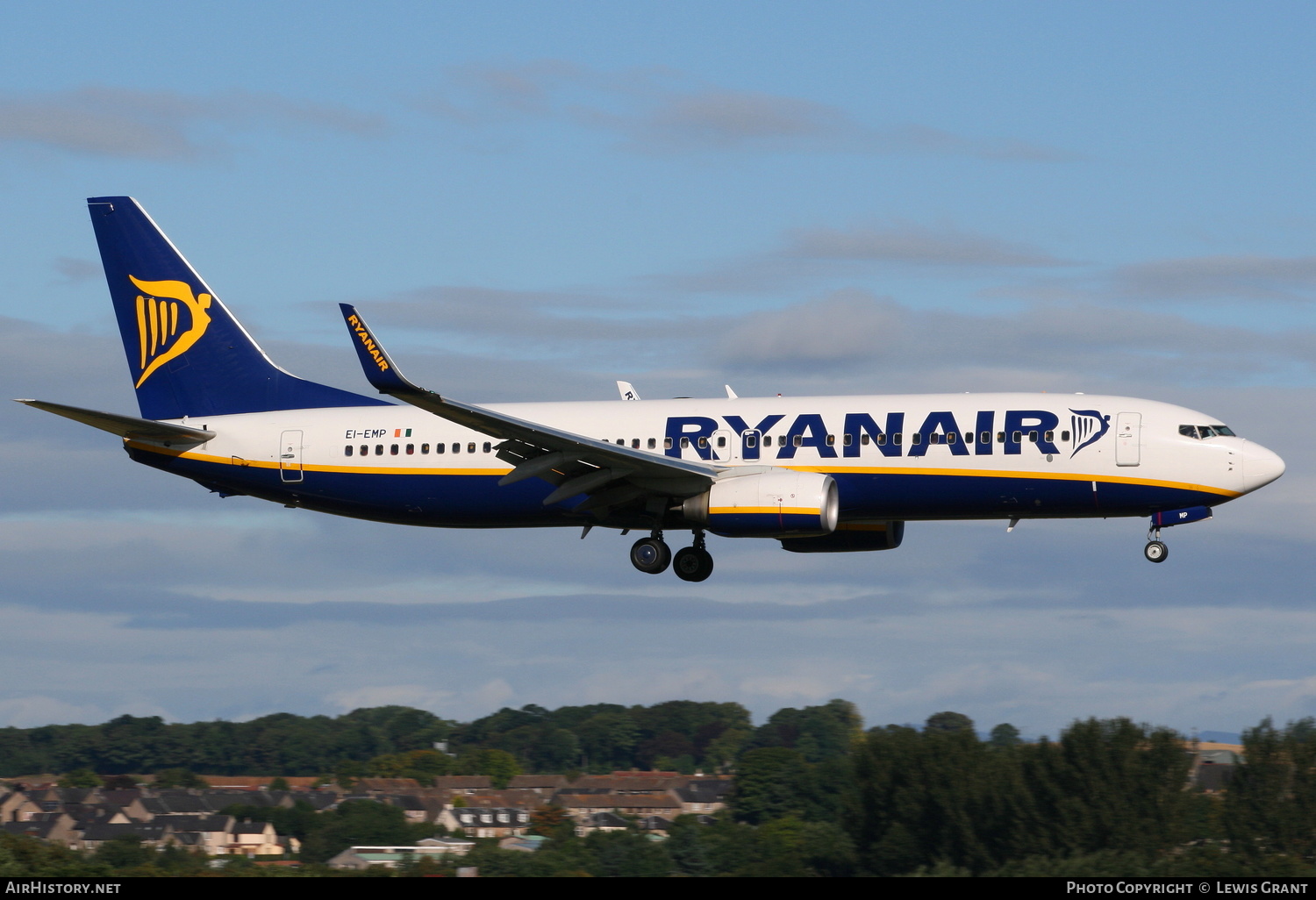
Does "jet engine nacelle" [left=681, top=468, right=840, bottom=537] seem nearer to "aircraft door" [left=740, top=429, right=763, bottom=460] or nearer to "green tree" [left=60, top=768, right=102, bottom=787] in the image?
"aircraft door" [left=740, top=429, right=763, bottom=460]

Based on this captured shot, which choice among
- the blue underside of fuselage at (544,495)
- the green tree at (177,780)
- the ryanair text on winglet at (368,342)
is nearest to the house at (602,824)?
the green tree at (177,780)

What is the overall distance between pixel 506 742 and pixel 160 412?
358ft

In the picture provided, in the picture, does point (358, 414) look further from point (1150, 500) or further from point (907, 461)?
point (1150, 500)

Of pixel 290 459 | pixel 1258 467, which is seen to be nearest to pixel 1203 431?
pixel 1258 467

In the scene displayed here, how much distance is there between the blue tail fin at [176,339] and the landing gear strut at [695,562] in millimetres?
11102

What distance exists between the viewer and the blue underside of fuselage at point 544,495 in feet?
149

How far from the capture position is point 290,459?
5175 cm

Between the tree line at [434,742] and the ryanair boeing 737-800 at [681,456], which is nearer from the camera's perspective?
the ryanair boeing 737-800 at [681,456]

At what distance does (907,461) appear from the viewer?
45.8 m

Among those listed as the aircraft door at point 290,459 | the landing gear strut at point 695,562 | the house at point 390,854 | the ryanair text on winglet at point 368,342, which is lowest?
the house at point 390,854

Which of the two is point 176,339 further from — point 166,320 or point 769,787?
point 769,787

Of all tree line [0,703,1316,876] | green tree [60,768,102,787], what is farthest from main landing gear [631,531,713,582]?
green tree [60,768,102,787]

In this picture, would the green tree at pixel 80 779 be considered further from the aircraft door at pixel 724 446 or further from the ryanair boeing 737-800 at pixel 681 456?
the aircraft door at pixel 724 446

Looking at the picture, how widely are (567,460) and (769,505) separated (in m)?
5.81
